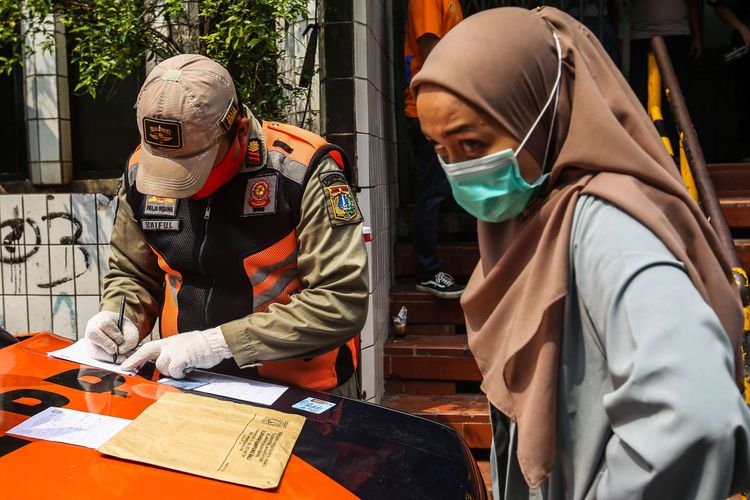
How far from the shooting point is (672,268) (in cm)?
100

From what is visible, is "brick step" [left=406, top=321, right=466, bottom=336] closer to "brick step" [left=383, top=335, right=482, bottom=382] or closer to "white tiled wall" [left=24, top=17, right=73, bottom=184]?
"brick step" [left=383, top=335, right=482, bottom=382]

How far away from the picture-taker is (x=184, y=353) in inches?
80.7

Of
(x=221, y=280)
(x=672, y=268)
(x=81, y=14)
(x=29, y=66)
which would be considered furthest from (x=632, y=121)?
(x=29, y=66)

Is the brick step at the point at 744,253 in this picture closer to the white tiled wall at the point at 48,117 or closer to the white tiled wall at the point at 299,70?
the white tiled wall at the point at 299,70

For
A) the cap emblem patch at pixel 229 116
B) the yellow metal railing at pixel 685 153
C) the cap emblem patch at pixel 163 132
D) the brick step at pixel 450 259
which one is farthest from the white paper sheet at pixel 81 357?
the brick step at pixel 450 259

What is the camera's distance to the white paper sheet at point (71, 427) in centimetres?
161

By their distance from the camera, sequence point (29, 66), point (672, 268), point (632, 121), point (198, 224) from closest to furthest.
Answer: point (672, 268) < point (632, 121) < point (198, 224) < point (29, 66)

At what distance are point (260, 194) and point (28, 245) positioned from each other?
10.5ft

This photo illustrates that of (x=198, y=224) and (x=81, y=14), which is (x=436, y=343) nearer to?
(x=198, y=224)

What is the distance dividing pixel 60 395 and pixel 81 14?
3231mm

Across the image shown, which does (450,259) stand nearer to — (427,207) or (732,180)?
(427,207)

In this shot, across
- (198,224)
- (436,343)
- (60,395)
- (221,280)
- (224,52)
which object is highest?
(224,52)

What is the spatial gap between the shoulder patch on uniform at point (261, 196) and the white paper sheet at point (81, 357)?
616 millimetres

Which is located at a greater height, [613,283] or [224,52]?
[224,52]
